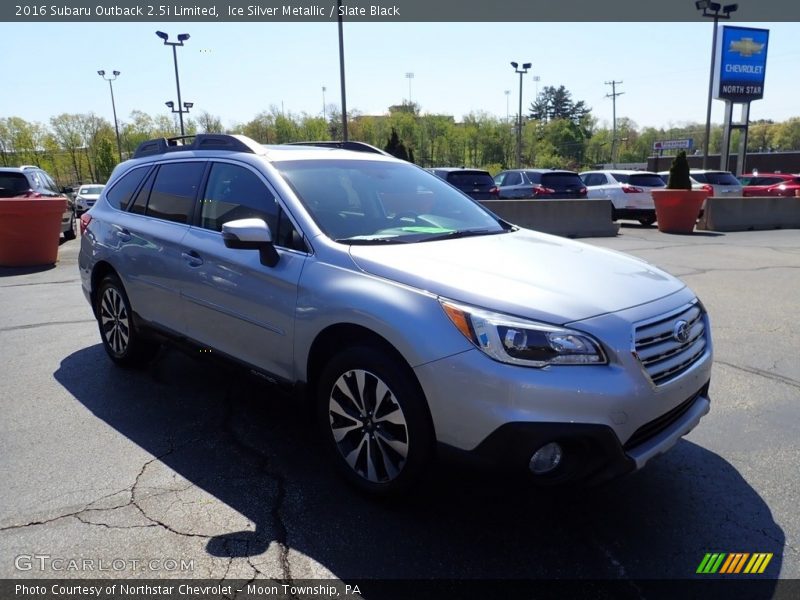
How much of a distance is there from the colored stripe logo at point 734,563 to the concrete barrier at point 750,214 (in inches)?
632

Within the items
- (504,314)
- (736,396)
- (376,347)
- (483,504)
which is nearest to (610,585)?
(483,504)

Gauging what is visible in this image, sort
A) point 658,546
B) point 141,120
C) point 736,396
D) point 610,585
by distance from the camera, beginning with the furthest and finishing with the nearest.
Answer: point 141,120
point 736,396
point 658,546
point 610,585

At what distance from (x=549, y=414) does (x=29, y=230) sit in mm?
11137

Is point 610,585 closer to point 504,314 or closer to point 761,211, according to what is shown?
point 504,314

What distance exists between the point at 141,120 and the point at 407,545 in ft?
308

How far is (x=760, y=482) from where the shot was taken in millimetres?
3225

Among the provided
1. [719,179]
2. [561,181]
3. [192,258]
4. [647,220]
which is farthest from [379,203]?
[719,179]

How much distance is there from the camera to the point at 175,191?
14.6 feet

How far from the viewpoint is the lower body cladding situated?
8.00ft

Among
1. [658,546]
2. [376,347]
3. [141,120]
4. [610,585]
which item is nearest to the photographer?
[610,585]

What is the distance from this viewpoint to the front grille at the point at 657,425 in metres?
2.61

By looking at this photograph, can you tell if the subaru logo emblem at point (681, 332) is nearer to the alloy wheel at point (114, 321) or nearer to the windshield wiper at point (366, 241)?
the windshield wiper at point (366, 241)

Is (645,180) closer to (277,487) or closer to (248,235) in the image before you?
(248,235)

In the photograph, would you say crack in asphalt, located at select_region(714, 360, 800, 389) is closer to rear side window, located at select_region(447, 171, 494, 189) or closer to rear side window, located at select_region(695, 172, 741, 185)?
rear side window, located at select_region(447, 171, 494, 189)
